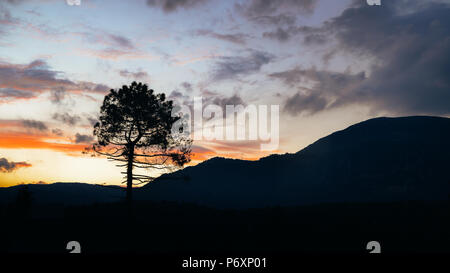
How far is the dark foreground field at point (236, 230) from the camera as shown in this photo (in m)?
22.8

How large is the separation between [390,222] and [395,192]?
594 feet

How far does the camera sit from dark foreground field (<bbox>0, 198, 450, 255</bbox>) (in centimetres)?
2281

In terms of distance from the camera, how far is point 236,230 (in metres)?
26.2

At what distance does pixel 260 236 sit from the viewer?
24.6 meters

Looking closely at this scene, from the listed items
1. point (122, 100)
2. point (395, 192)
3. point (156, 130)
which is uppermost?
point (122, 100)

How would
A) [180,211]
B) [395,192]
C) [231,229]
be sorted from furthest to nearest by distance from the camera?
[395,192] → [180,211] → [231,229]

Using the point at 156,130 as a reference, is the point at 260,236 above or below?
below
